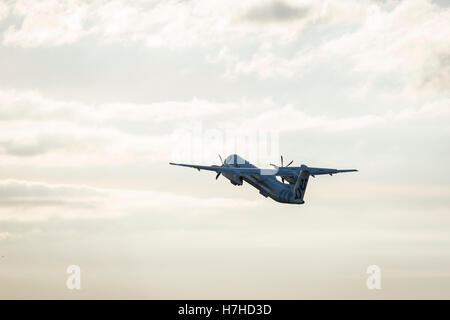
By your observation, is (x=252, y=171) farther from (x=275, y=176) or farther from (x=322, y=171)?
(x=322, y=171)

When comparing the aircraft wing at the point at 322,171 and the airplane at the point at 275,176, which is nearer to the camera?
the airplane at the point at 275,176

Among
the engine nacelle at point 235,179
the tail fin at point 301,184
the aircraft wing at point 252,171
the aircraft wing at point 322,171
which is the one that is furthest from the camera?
the engine nacelle at point 235,179

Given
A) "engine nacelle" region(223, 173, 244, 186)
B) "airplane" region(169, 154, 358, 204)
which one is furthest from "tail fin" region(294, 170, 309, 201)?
"engine nacelle" region(223, 173, 244, 186)

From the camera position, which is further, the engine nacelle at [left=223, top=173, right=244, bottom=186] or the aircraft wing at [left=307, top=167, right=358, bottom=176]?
the engine nacelle at [left=223, top=173, right=244, bottom=186]

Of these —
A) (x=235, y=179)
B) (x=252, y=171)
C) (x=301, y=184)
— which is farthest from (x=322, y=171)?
(x=235, y=179)

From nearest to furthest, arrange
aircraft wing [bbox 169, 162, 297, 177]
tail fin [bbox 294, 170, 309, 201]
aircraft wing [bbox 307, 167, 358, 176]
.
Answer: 1. tail fin [bbox 294, 170, 309, 201]
2. aircraft wing [bbox 169, 162, 297, 177]
3. aircraft wing [bbox 307, 167, 358, 176]

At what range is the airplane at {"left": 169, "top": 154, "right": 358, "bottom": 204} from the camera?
9825cm

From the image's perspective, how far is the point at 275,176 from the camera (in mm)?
103875

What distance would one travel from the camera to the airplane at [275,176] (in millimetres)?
98250

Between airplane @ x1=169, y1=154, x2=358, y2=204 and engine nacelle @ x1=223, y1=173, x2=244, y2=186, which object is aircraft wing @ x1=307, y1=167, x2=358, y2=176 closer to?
airplane @ x1=169, y1=154, x2=358, y2=204

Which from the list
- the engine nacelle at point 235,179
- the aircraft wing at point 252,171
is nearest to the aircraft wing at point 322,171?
the aircraft wing at point 252,171

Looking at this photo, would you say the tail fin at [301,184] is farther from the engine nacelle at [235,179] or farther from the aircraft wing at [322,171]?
the engine nacelle at [235,179]
